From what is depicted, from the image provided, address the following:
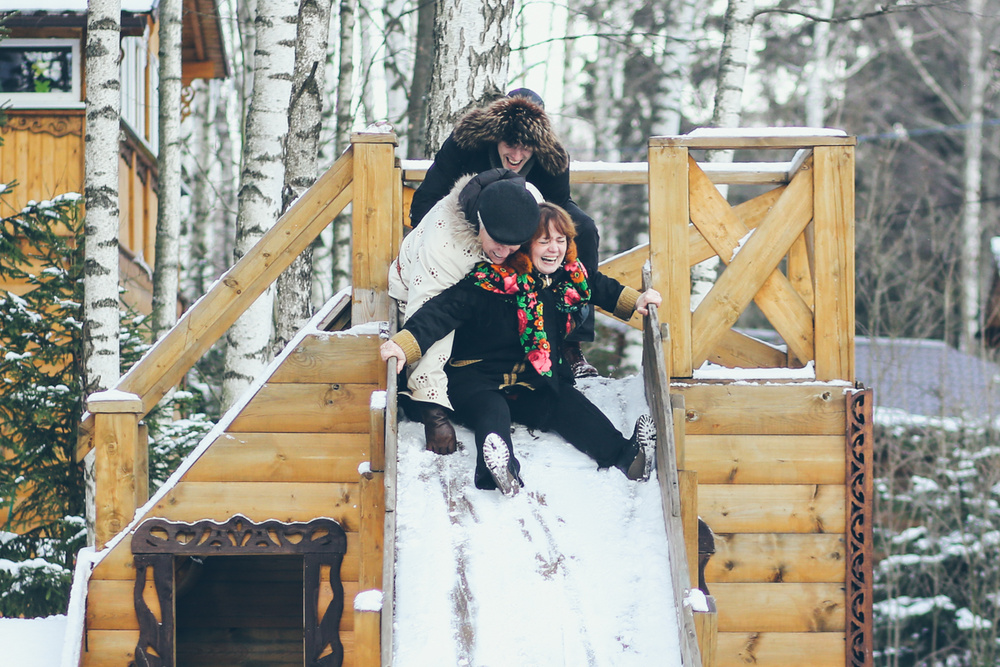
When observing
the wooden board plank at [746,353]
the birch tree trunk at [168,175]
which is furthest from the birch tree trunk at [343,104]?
the wooden board plank at [746,353]

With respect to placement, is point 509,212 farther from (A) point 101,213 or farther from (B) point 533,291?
(A) point 101,213

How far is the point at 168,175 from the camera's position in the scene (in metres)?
9.71

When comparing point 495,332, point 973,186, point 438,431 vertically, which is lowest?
point 438,431

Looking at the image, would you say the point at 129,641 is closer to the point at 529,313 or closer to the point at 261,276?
the point at 261,276

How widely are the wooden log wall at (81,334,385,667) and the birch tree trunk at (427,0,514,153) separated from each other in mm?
1762

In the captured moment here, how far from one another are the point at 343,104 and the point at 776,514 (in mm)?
7774

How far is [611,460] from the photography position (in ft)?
11.7

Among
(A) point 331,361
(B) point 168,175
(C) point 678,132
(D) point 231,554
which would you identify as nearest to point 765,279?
(A) point 331,361

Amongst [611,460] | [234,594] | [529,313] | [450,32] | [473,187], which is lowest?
[234,594]

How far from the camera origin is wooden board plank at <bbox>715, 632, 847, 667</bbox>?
410 cm

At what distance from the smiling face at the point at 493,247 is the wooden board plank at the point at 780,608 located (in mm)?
1686

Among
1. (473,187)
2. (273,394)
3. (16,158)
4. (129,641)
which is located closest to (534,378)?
(473,187)

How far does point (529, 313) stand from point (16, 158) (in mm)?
7110

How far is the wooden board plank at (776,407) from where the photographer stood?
4.14 m
